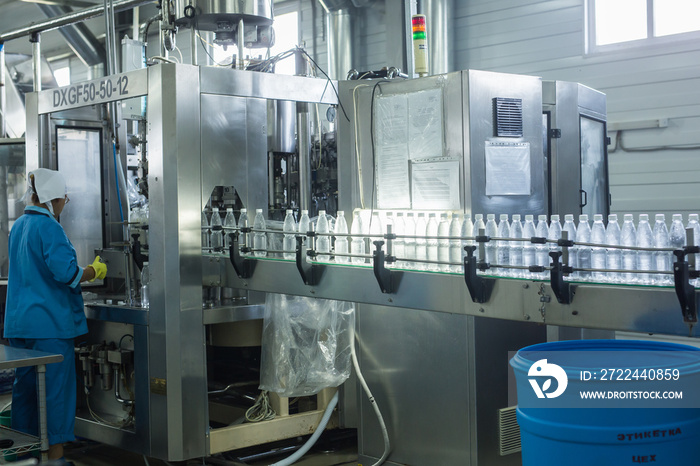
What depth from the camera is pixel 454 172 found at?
3.37 m

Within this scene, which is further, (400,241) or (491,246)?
(400,241)

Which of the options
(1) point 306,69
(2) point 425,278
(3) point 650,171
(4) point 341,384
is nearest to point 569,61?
(3) point 650,171

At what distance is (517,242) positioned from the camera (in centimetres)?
260

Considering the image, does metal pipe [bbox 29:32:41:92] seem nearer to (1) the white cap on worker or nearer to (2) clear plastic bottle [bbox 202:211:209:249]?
(1) the white cap on worker

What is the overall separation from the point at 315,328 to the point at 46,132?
→ 1925 millimetres

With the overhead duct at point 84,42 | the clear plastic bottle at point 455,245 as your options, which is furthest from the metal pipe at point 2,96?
the clear plastic bottle at point 455,245

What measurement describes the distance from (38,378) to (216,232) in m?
1.04

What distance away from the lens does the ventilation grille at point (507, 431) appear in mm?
3316

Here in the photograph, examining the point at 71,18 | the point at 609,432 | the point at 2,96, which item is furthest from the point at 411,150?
the point at 2,96

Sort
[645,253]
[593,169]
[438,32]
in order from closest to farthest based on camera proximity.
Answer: [645,253] < [593,169] < [438,32]

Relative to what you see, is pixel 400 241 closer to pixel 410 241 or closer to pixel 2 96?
pixel 410 241

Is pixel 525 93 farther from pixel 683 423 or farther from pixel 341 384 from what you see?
pixel 683 423

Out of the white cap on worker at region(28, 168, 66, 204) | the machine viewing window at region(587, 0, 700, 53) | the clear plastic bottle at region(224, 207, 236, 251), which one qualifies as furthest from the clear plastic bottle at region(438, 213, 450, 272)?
the machine viewing window at region(587, 0, 700, 53)

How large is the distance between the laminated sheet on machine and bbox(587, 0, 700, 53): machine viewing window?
8.25ft
